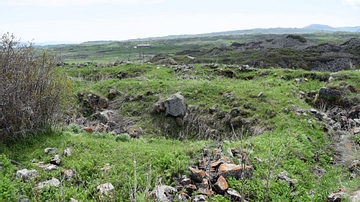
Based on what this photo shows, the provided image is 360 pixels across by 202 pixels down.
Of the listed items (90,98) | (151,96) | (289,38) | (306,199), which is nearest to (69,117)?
(90,98)

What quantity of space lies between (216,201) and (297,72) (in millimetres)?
12060

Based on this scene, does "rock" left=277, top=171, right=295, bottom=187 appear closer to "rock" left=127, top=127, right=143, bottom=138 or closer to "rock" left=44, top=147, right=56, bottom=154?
"rock" left=44, top=147, right=56, bottom=154

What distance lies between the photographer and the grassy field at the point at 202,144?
5141 mm

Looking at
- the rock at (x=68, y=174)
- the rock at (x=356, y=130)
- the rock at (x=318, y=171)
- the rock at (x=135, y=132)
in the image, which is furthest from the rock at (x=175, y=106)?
the rock at (x=68, y=174)

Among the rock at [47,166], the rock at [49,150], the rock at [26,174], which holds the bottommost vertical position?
the rock at [47,166]

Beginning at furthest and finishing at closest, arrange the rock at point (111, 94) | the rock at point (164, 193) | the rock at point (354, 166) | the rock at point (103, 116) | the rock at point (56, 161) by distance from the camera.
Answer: the rock at point (111, 94) < the rock at point (103, 116) < the rock at point (354, 166) < the rock at point (56, 161) < the rock at point (164, 193)

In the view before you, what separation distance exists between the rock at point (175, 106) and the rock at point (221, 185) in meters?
6.04

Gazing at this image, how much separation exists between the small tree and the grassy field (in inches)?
17.6

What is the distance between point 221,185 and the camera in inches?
204

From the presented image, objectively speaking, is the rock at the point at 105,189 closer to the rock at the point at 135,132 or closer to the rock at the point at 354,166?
the rock at the point at 135,132

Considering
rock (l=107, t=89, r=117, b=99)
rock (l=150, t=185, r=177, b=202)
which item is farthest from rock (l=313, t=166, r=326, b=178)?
rock (l=107, t=89, r=117, b=99)

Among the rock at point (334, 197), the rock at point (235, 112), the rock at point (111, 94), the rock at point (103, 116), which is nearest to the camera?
the rock at point (334, 197)

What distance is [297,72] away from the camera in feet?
48.9

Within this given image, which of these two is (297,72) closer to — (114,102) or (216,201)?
(114,102)
